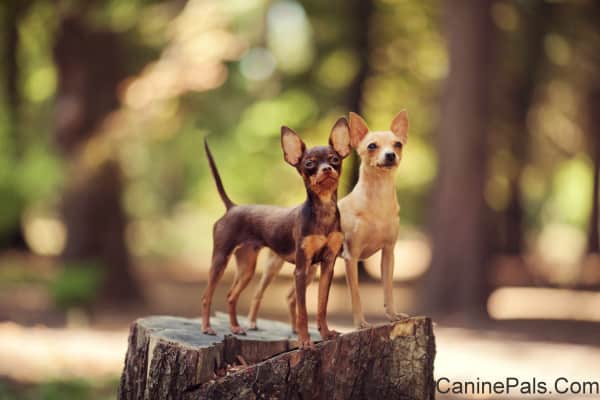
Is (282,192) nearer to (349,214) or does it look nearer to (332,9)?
(332,9)

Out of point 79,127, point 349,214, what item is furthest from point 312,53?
point 349,214

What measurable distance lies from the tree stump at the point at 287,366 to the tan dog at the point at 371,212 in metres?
0.18

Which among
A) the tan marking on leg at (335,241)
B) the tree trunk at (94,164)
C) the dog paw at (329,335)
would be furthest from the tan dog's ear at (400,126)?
the tree trunk at (94,164)

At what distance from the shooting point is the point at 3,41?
24.1 meters

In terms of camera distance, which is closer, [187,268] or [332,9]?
[332,9]

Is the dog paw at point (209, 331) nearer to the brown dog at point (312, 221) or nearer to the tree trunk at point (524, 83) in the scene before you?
the brown dog at point (312, 221)

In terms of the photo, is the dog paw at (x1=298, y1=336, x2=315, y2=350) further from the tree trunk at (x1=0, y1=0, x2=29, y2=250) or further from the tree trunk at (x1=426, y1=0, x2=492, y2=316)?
the tree trunk at (x1=0, y1=0, x2=29, y2=250)

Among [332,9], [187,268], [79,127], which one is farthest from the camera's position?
[187,268]

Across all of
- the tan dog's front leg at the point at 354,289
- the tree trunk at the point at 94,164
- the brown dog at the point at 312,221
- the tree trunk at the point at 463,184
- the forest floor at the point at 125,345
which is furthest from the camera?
the tree trunk at the point at 94,164

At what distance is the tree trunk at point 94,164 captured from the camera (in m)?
15.9

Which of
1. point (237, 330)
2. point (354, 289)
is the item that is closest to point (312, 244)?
point (354, 289)

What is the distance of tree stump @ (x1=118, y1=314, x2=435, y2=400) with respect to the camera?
15.3 ft

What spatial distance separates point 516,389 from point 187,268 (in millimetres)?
22689

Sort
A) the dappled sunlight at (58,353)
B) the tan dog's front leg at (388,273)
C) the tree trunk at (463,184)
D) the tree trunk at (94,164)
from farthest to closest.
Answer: the tree trunk at (94,164) → the tree trunk at (463,184) → the dappled sunlight at (58,353) → the tan dog's front leg at (388,273)
